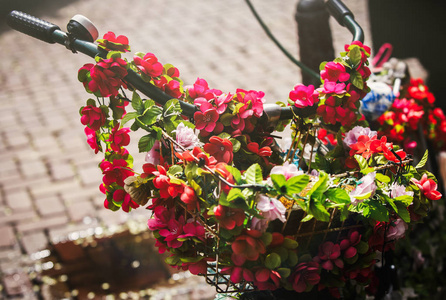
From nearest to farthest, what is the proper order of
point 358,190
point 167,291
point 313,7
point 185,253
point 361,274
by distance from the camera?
1. point 358,190
2. point 185,253
3. point 361,274
4. point 313,7
5. point 167,291

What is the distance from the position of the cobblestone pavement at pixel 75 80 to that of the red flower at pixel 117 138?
220 cm

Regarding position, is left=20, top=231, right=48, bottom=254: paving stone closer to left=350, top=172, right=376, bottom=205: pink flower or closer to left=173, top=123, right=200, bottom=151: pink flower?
left=173, top=123, right=200, bottom=151: pink flower

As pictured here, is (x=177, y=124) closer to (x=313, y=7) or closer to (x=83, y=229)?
(x=313, y=7)

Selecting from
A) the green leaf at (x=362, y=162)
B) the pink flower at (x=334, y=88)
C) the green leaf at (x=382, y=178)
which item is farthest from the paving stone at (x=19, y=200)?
the green leaf at (x=382, y=178)

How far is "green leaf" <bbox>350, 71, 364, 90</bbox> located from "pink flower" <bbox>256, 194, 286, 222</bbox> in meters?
0.57

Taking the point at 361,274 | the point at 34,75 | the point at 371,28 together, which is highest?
the point at 361,274

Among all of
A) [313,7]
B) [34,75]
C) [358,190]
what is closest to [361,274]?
[358,190]

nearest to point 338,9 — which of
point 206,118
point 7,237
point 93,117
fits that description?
point 206,118

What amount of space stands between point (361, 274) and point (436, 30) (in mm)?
4895

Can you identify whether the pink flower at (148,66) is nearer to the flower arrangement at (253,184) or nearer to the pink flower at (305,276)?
the flower arrangement at (253,184)

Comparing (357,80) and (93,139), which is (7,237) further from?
(357,80)

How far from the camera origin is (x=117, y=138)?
1.47 meters

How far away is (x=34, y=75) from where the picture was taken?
5805 millimetres

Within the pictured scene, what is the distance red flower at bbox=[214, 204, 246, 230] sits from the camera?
114 centimetres
